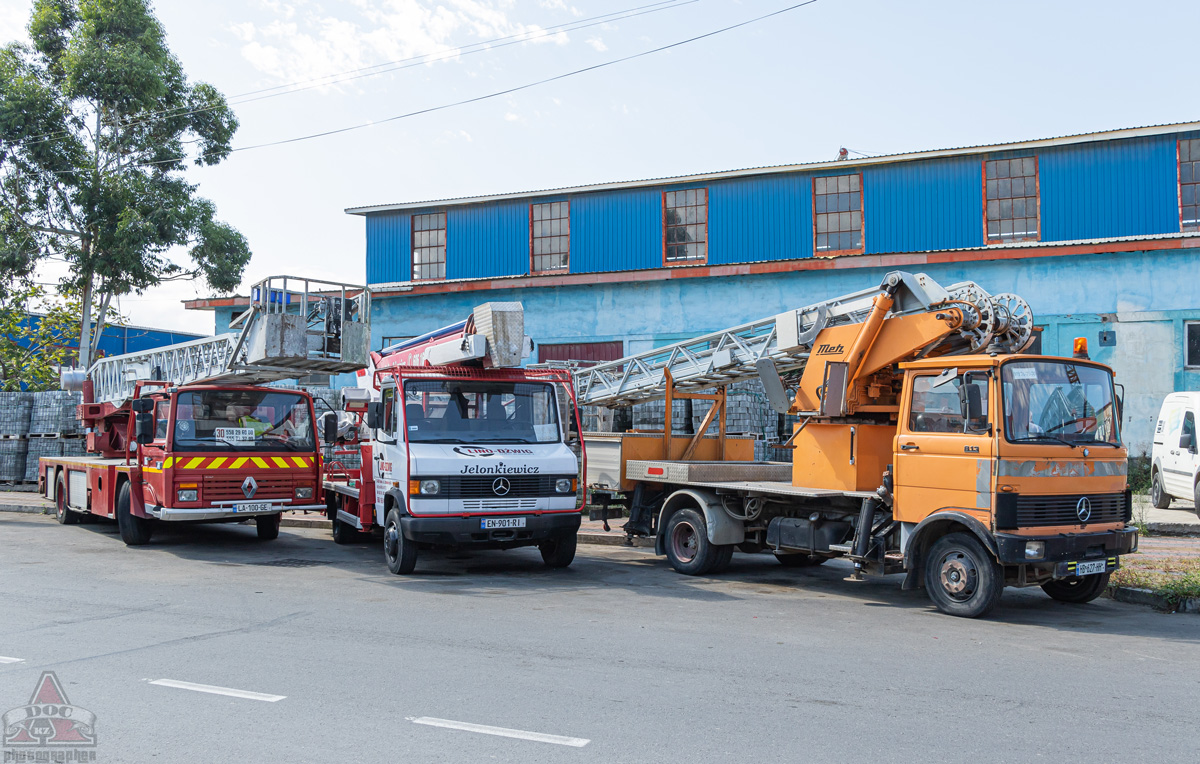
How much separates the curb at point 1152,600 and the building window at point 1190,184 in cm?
1415

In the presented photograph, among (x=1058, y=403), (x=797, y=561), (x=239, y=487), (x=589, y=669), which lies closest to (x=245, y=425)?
(x=239, y=487)

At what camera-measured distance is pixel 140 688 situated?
6133 millimetres

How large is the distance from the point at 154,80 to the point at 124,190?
3.02 metres

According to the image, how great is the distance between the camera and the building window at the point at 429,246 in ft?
90.3

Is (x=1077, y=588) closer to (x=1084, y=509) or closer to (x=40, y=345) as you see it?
(x=1084, y=509)

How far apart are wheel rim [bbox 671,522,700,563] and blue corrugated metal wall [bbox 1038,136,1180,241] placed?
563 inches

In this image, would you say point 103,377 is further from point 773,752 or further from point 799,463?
point 773,752

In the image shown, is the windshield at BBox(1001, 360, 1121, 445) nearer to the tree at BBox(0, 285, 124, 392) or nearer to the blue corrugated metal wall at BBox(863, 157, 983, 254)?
the blue corrugated metal wall at BBox(863, 157, 983, 254)

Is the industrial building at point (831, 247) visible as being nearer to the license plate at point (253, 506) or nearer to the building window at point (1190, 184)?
the building window at point (1190, 184)

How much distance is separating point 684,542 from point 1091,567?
15.3 ft

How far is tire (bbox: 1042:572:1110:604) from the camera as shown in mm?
9484

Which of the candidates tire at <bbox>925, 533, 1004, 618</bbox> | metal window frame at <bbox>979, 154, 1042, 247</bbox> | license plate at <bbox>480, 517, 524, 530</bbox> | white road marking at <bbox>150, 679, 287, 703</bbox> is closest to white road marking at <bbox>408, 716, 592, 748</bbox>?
white road marking at <bbox>150, 679, 287, 703</bbox>

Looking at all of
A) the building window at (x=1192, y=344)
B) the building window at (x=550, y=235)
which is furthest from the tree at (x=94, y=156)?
the building window at (x=1192, y=344)

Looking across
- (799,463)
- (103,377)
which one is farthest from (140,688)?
(103,377)
